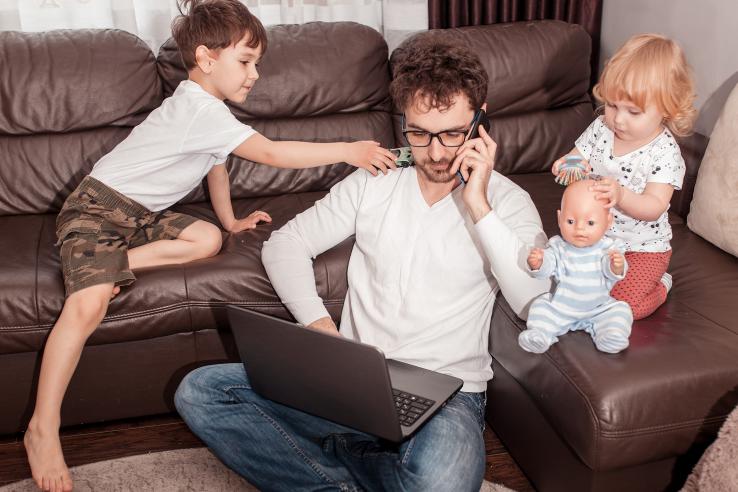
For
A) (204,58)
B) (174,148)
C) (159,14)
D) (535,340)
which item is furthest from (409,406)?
(159,14)

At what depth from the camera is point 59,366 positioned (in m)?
2.02

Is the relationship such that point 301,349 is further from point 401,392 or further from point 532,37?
point 532,37

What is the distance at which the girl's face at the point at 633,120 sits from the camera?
185cm

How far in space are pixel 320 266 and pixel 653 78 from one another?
96 cm

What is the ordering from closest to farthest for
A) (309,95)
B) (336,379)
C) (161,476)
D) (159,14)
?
(336,379) → (161,476) → (309,95) → (159,14)

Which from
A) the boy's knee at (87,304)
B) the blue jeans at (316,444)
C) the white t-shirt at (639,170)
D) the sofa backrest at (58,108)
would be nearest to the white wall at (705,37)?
the white t-shirt at (639,170)

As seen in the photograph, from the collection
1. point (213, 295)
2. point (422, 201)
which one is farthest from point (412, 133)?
point (213, 295)

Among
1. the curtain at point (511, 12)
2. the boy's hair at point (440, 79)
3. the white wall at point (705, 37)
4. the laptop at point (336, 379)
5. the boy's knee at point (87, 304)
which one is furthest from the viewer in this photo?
the curtain at point (511, 12)

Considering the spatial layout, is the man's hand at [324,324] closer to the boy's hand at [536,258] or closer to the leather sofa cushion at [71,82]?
the boy's hand at [536,258]

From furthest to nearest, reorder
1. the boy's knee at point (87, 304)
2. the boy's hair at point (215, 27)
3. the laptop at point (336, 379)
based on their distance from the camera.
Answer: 1. the boy's hair at point (215, 27)
2. the boy's knee at point (87, 304)
3. the laptop at point (336, 379)

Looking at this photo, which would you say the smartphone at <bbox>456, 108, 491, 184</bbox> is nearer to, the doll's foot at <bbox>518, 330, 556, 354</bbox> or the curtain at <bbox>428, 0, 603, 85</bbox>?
the doll's foot at <bbox>518, 330, 556, 354</bbox>

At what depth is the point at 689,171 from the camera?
2.44 metres

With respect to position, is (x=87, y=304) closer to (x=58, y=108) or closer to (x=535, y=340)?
(x=58, y=108)

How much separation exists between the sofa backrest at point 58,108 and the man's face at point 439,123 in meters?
1.22
